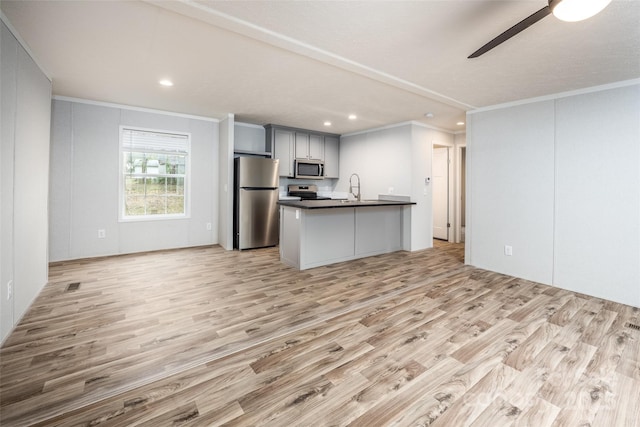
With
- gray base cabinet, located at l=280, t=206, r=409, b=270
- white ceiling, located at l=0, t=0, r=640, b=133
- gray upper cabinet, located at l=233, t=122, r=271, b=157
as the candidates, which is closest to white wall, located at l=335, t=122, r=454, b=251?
gray base cabinet, located at l=280, t=206, r=409, b=270

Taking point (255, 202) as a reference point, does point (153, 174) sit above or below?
above

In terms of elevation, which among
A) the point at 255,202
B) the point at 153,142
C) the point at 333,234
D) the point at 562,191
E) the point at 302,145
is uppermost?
the point at 302,145

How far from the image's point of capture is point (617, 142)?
3.05 m

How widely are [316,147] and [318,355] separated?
16.5 ft

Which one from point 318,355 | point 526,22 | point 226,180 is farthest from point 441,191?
point 318,355

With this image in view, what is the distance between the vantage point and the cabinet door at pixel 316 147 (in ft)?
20.6

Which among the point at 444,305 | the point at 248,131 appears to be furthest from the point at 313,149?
the point at 444,305

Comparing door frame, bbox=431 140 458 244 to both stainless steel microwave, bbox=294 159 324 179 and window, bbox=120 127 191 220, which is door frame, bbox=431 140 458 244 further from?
window, bbox=120 127 191 220

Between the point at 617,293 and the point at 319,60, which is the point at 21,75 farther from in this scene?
the point at 617,293

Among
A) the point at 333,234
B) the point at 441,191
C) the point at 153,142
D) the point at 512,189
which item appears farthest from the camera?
the point at 441,191

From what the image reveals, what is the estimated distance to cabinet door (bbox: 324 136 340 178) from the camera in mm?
6542

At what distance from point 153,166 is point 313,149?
312 cm

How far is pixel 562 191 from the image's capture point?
3.43m

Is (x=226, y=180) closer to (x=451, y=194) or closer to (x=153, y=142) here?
(x=153, y=142)
